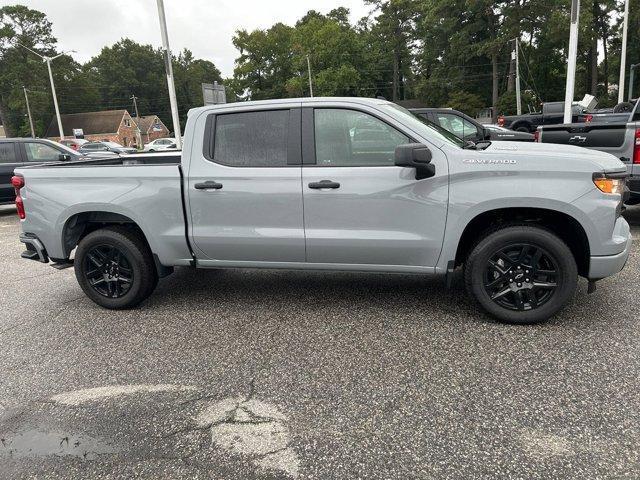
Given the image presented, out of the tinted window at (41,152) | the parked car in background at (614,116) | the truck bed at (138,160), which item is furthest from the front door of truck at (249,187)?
the parked car in background at (614,116)

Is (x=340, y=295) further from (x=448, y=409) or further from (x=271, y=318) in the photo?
(x=448, y=409)

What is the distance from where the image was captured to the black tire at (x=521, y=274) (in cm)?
375

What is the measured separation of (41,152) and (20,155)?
0.47 m

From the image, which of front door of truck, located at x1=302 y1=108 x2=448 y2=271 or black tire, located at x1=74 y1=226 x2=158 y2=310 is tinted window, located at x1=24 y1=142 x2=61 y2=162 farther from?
front door of truck, located at x1=302 y1=108 x2=448 y2=271

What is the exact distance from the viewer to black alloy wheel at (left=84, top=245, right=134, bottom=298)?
475cm

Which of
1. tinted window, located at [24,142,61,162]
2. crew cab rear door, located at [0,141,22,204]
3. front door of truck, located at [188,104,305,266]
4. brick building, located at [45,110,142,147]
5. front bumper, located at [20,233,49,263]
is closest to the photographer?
front door of truck, located at [188,104,305,266]

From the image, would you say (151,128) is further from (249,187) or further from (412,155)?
(412,155)

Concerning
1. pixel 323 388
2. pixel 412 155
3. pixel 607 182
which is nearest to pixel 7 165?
pixel 412 155

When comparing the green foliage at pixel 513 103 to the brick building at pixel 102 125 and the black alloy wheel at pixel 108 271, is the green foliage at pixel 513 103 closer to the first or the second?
the black alloy wheel at pixel 108 271

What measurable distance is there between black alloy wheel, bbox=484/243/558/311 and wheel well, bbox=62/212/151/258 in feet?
10.6

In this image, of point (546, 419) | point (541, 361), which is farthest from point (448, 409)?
point (541, 361)

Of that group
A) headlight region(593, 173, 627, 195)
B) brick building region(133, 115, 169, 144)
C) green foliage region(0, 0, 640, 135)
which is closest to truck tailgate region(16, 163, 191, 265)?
headlight region(593, 173, 627, 195)

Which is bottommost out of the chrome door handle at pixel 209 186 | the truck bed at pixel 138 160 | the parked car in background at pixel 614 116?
the chrome door handle at pixel 209 186

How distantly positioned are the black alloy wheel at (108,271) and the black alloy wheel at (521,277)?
334cm
